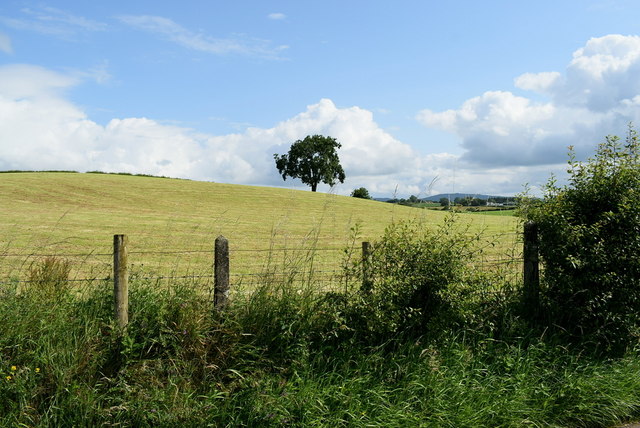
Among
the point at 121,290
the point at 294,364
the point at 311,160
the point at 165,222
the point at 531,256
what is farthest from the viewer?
the point at 311,160

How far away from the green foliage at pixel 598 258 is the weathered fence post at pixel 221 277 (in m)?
4.26

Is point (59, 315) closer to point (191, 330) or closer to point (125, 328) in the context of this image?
point (125, 328)

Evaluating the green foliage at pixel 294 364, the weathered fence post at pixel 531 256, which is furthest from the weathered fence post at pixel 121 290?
the weathered fence post at pixel 531 256

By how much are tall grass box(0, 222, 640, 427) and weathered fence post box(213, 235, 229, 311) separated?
10cm

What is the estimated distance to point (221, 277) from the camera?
231 inches

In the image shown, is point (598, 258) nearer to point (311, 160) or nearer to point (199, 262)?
point (199, 262)

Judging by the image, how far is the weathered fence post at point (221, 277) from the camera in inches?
228

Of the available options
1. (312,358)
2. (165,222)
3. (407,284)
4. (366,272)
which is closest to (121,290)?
(312,358)

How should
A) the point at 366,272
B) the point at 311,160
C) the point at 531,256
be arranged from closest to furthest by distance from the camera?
the point at 366,272
the point at 531,256
the point at 311,160

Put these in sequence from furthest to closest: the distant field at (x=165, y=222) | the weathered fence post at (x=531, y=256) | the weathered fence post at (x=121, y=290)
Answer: the distant field at (x=165, y=222)
the weathered fence post at (x=531, y=256)
the weathered fence post at (x=121, y=290)

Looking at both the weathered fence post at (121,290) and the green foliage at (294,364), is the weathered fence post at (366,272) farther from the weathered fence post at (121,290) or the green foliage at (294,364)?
the weathered fence post at (121,290)

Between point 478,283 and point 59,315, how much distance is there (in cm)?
463

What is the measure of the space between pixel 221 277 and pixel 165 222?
930 inches

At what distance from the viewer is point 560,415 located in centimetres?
545
